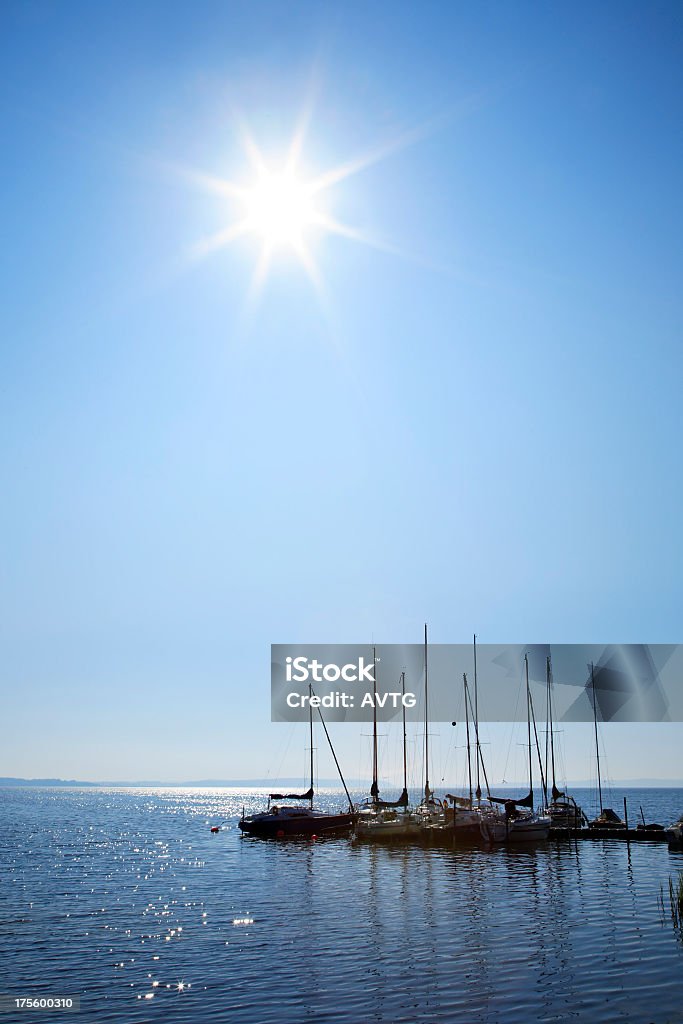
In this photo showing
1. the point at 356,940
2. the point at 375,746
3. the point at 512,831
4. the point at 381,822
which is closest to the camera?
the point at 356,940

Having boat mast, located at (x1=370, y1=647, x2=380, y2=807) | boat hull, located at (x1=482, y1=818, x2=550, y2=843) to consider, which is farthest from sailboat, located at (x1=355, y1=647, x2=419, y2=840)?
boat hull, located at (x1=482, y1=818, x2=550, y2=843)

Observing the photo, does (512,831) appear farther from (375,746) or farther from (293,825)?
(293,825)

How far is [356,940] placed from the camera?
32.5 m

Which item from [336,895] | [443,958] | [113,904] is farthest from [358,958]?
[113,904]

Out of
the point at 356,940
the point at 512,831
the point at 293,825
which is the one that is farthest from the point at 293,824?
the point at 356,940

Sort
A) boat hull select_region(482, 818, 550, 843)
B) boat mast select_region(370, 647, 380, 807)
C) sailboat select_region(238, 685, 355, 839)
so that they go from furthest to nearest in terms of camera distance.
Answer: sailboat select_region(238, 685, 355, 839), boat mast select_region(370, 647, 380, 807), boat hull select_region(482, 818, 550, 843)

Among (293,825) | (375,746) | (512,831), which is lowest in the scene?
(293,825)

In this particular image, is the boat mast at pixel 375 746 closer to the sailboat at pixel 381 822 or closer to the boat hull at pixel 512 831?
the sailboat at pixel 381 822

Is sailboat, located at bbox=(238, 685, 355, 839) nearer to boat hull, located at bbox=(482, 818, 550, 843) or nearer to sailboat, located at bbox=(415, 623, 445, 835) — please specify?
sailboat, located at bbox=(415, 623, 445, 835)

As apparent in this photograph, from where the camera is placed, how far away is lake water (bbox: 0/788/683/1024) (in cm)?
2366

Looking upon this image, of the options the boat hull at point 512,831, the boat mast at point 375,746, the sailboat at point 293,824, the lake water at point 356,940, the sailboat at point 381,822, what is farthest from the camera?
the sailboat at point 293,824

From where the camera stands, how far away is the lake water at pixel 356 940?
23656 millimetres

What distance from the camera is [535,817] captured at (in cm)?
7075

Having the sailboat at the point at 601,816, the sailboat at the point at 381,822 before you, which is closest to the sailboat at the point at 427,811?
the sailboat at the point at 381,822
